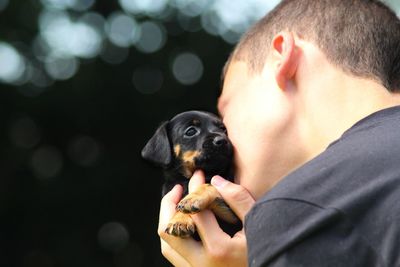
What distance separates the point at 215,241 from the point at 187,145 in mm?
926

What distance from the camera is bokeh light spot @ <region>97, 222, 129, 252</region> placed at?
18.7 meters

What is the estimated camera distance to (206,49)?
2006 cm

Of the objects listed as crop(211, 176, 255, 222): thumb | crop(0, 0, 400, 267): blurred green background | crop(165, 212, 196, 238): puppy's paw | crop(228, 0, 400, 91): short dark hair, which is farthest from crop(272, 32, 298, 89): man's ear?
crop(0, 0, 400, 267): blurred green background

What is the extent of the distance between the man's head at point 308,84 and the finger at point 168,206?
0.41 metres

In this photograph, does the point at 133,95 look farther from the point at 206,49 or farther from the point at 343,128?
the point at 343,128

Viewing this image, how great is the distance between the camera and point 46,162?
62.3ft

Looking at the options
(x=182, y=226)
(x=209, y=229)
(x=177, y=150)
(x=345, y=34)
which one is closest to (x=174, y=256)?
(x=182, y=226)

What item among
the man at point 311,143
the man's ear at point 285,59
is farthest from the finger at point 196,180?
the man's ear at point 285,59

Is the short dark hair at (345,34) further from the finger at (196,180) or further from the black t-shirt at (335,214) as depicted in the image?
the black t-shirt at (335,214)

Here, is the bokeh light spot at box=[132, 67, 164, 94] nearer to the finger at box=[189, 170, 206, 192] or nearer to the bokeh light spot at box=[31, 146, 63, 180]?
the bokeh light spot at box=[31, 146, 63, 180]

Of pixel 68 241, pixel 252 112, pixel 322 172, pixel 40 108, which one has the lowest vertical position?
pixel 68 241

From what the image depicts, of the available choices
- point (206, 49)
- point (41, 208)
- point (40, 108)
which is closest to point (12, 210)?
point (41, 208)

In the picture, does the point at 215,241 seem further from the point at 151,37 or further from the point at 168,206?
the point at 151,37

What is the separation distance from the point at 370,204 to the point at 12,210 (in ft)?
54.8
